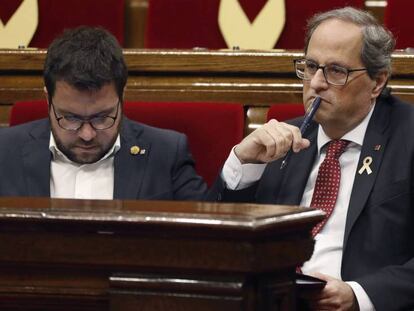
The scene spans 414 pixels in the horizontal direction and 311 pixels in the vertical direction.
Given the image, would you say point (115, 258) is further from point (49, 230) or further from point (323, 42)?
point (323, 42)

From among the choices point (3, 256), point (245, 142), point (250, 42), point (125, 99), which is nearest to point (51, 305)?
point (3, 256)

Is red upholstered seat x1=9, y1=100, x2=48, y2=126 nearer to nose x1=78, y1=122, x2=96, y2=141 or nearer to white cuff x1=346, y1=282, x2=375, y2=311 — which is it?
nose x1=78, y1=122, x2=96, y2=141

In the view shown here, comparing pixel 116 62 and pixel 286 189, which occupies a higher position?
pixel 116 62

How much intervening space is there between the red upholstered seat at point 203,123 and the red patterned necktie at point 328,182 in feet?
0.52

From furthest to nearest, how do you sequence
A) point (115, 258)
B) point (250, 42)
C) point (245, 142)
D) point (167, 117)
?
point (250, 42) → point (167, 117) → point (245, 142) → point (115, 258)

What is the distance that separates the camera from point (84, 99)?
1043 millimetres

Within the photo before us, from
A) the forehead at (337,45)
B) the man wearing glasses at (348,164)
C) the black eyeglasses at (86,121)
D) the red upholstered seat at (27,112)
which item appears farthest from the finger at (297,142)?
the red upholstered seat at (27,112)

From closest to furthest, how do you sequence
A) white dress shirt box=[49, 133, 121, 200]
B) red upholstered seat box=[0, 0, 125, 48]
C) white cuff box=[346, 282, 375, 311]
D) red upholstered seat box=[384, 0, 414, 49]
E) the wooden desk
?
the wooden desk → white cuff box=[346, 282, 375, 311] → white dress shirt box=[49, 133, 121, 200] → red upholstered seat box=[384, 0, 414, 49] → red upholstered seat box=[0, 0, 125, 48]

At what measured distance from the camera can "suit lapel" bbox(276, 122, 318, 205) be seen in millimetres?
1020

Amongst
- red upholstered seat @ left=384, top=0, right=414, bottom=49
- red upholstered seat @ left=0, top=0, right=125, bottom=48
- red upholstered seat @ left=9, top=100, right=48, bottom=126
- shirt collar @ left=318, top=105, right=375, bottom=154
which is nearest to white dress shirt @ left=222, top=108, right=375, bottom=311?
shirt collar @ left=318, top=105, right=375, bottom=154

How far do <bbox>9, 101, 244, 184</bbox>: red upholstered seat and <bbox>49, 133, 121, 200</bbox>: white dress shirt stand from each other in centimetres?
9

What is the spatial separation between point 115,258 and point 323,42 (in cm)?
59

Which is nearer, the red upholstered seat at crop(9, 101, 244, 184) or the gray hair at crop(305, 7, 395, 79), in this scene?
the gray hair at crop(305, 7, 395, 79)

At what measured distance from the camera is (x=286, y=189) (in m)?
1.03
